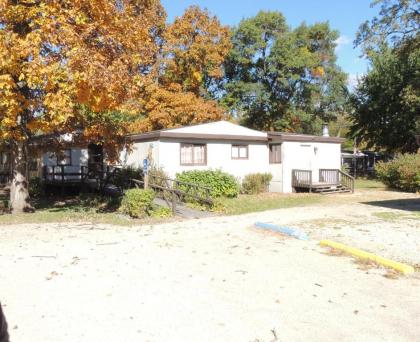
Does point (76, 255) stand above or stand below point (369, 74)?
below

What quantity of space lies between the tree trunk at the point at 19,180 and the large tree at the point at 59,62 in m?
0.03

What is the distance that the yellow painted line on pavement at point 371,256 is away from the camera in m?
7.04

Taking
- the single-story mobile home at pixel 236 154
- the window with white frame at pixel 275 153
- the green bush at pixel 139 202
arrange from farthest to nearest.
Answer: the window with white frame at pixel 275 153 → the single-story mobile home at pixel 236 154 → the green bush at pixel 139 202

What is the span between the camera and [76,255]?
8320mm

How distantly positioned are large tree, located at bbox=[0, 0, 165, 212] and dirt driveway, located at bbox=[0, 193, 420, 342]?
3665 millimetres

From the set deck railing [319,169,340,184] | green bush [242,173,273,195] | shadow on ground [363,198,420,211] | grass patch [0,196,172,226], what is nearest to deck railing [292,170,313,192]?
deck railing [319,169,340,184]

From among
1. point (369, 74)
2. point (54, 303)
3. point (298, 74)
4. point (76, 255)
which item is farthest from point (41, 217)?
point (369, 74)

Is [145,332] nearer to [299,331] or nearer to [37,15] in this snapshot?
[299,331]

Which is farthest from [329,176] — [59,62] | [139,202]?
[59,62]

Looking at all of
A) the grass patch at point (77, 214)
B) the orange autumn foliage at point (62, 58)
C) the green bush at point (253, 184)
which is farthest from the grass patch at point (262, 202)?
the orange autumn foliage at point (62, 58)

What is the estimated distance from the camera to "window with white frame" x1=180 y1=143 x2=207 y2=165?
68.4 ft

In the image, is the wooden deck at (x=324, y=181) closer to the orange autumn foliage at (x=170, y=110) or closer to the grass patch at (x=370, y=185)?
the grass patch at (x=370, y=185)

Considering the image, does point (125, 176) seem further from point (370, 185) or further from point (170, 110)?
point (370, 185)

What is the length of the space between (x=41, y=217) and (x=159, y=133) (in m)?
7.31
